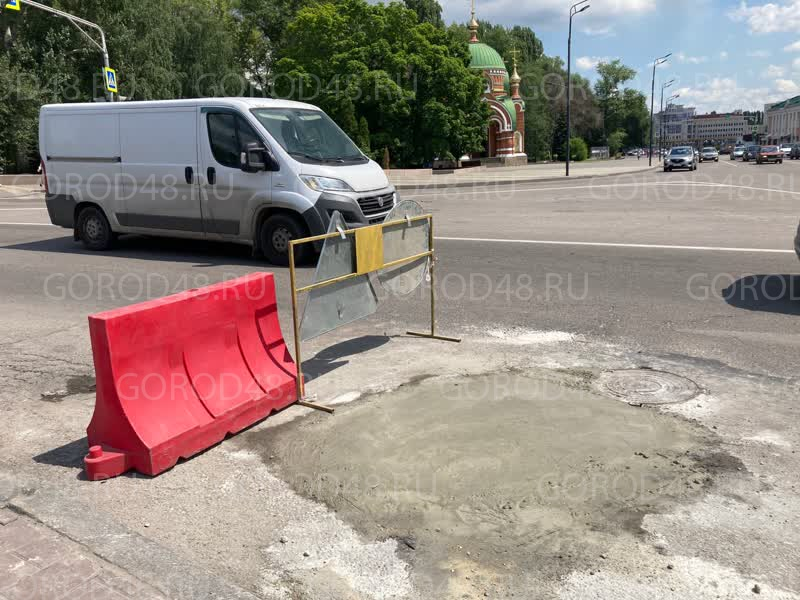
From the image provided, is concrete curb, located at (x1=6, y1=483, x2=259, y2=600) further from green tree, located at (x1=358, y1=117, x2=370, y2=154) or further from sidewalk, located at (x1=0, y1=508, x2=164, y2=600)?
green tree, located at (x1=358, y1=117, x2=370, y2=154)

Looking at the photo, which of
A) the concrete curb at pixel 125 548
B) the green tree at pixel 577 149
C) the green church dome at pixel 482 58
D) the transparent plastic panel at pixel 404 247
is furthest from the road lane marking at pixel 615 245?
the green tree at pixel 577 149

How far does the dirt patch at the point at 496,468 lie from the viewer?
3.27m

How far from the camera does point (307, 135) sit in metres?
10.6

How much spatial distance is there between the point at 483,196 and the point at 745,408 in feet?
67.4

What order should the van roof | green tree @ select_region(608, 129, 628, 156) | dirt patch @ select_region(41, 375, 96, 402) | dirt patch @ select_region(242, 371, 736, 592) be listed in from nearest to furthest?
1. dirt patch @ select_region(242, 371, 736, 592)
2. dirt patch @ select_region(41, 375, 96, 402)
3. the van roof
4. green tree @ select_region(608, 129, 628, 156)

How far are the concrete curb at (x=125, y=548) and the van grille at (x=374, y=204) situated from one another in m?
6.99

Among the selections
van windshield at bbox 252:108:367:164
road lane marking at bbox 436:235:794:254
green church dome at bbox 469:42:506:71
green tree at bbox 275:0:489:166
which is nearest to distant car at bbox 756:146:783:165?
green church dome at bbox 469:42:506:71

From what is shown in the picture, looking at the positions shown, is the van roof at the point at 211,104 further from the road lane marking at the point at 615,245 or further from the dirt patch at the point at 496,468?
the dirt patch at the point at 496,468

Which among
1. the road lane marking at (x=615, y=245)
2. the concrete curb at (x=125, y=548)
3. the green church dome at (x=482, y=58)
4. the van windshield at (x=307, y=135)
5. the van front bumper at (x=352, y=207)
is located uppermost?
the green church dome at (x=482, y=58)

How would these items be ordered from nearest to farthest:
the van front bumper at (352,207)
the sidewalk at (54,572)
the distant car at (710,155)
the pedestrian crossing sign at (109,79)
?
the sidewalk at (54,572) → the van front bumper at (352,207) → the pedestrian crossing sign at (109,79) → the distant car at (710,155)

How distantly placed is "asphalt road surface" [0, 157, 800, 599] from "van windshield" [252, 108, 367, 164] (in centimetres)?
243

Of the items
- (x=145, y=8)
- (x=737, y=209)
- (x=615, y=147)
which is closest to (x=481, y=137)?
(x=145, y=8)

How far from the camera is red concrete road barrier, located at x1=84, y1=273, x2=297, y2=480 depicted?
3.97 meters

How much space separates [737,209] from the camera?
17688 millimetres
